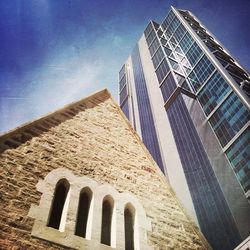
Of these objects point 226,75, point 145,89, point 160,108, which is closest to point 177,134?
point 160,108

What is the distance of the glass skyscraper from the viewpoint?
35.2 m

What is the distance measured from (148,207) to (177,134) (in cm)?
5305

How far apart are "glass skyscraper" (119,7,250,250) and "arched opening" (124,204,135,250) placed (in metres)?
29.7

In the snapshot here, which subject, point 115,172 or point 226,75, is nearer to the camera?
point 115,172

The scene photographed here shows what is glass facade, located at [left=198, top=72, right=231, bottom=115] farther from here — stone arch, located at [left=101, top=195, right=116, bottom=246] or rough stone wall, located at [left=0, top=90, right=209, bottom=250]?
stone arch, located at [left=101, top=195, right=116, bottom=246]

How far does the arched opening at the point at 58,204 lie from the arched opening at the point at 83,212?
0.81 ft

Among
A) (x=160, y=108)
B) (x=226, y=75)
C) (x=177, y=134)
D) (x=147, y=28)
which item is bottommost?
(x=226, y=75)

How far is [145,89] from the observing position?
276 feet

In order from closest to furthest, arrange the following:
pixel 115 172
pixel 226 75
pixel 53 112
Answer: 1. pixel 115 172
2. pixel 53 112
3. pixel 226 75

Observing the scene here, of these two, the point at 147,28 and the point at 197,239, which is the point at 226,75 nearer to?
the point at 197,239

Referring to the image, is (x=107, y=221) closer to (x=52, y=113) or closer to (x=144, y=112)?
(x=52, y=113)

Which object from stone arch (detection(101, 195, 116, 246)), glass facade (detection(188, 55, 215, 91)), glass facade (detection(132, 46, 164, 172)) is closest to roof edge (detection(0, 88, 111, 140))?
stone arch (detection(101, 195, 116, 246))

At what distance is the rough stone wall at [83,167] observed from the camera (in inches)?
138

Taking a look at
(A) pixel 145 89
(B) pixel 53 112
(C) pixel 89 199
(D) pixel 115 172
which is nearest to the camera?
(C) pixel 89 199
